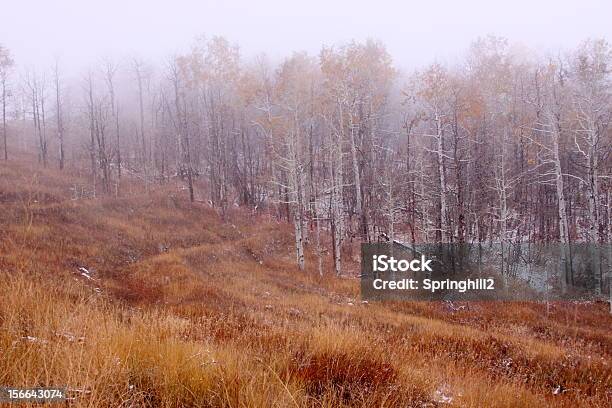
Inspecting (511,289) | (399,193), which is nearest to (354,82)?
(399,193)

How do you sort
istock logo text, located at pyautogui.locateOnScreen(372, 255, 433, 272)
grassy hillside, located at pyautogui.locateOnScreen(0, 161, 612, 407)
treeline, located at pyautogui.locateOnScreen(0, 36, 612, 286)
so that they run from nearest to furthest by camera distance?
1. grassy hillside, located at pyautogui.locateOnScreen(0, 161, 612, 407)
2. treeline, located at pyautogui.locateOnScreen(0, 36, 612, 286)
3. istock logo text, located at pyautogui.locateOnScreen(372, 255, 433, 272)

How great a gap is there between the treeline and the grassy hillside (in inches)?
155

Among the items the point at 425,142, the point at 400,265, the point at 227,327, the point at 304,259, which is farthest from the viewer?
the point at 425,142

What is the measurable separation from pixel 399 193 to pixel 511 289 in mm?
10623

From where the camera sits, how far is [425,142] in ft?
108

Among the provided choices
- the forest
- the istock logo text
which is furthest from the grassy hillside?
the istock logo text

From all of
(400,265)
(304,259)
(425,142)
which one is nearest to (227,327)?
(400,265)

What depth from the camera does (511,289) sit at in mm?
18906

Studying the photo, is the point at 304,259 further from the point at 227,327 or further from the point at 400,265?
the point at 227,327

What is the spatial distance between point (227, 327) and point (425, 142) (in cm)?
3024

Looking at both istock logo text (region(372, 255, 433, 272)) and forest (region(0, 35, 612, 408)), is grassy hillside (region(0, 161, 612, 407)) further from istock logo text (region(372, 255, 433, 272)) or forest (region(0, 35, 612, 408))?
istock logo text (region(372, 255, 433, 272))

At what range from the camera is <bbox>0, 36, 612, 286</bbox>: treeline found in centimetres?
1827

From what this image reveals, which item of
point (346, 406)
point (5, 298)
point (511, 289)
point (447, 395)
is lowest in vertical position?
point (511, 289)

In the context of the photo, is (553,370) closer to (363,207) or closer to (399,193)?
(363,207)
